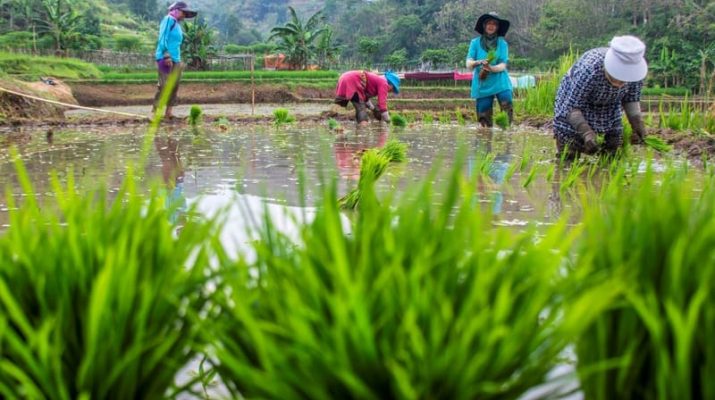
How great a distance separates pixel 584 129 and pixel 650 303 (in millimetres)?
3995

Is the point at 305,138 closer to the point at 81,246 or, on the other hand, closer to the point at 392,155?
the point at 392,155

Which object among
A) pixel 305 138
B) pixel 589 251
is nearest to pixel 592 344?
pixel 589 251

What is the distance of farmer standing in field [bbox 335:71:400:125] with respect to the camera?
975 cm

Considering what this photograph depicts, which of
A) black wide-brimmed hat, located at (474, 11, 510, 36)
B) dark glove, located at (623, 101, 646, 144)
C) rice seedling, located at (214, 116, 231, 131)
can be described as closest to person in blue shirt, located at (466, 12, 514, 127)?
black wide-brimmed hat, located at (474, 11, 510, 36)

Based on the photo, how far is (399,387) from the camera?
2.99 ft

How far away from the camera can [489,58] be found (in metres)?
8.31

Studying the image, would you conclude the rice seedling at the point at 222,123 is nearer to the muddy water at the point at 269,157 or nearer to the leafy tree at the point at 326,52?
the muddy water at the point at 269,157

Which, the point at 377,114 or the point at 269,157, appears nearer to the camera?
the point at 269,157

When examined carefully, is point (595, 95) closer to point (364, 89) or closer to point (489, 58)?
point (489, 58)

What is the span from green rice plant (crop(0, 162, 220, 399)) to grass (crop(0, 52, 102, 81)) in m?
20.4

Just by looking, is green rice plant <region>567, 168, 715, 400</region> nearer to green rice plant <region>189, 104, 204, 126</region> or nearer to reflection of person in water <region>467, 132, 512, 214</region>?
reflection of person in water <region>467, 132, 512, 214</region>

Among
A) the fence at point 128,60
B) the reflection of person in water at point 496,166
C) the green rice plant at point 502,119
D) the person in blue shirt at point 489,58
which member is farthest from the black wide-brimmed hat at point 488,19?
the fence at point 128,60

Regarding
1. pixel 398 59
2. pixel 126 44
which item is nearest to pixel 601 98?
pixel 398 59

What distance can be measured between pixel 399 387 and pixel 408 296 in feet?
0.54
